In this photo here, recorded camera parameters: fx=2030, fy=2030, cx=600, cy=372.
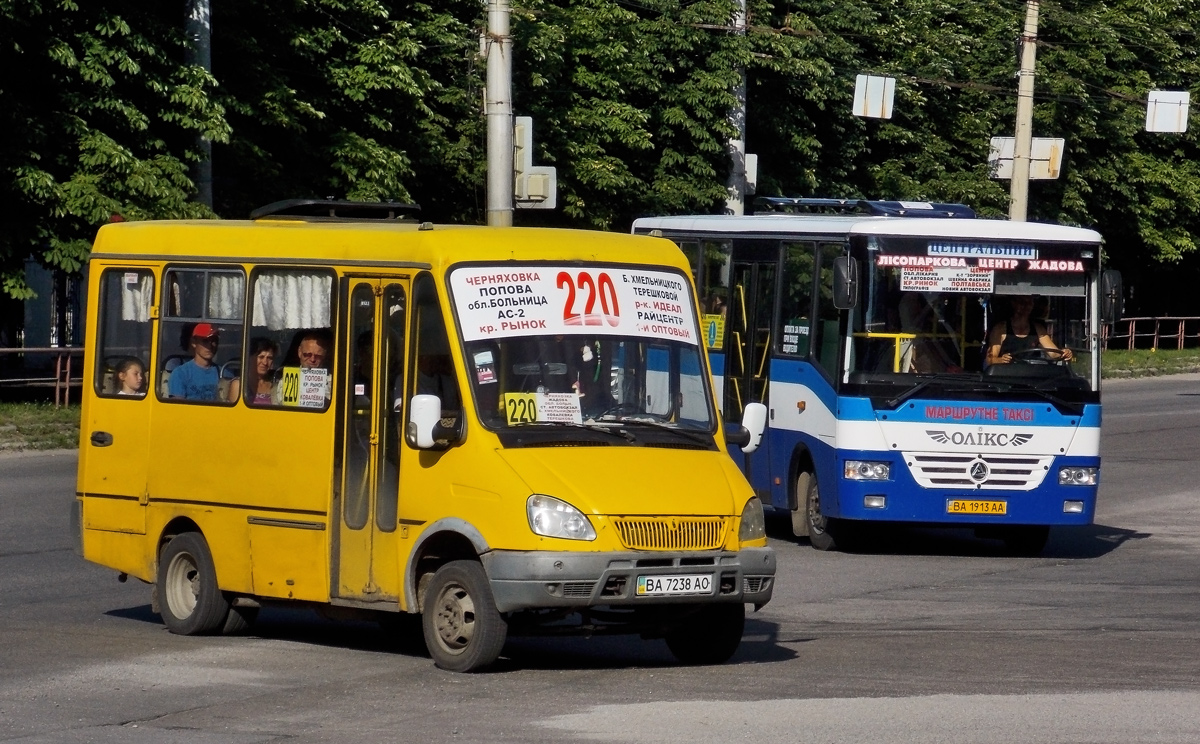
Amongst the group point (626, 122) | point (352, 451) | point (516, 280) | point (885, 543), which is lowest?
point (885, 543)

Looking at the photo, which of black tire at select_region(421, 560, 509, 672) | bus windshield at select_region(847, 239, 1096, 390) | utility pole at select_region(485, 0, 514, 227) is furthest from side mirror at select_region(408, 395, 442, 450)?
utility pole at select_region(485, 0, 514, 227)

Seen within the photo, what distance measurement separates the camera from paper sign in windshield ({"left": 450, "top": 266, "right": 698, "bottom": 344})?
10141mm

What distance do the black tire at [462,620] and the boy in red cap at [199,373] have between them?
7.18ft

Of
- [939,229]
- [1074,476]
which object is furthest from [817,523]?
[939,229]

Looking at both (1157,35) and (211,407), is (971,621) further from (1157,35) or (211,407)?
(1157,35)

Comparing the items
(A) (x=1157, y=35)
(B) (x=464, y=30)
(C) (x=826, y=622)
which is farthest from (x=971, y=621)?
(A) (x=1157, y=35)

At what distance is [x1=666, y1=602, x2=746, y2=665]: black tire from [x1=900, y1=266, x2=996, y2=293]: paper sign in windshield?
20.8 ft

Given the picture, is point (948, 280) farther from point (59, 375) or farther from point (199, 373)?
point (59, 375)

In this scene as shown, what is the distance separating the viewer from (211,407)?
11312 mm

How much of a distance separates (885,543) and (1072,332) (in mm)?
2508

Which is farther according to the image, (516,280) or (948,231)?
(948,231)

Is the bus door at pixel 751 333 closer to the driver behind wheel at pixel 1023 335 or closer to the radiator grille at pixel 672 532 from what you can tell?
the driver behind wheel at pixel 1023 335

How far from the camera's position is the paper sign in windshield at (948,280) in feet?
53.0

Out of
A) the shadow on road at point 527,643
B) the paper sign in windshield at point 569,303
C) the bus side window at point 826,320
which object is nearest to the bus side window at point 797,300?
the bus side window at point 826,320
